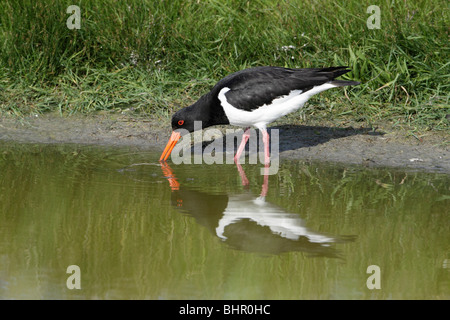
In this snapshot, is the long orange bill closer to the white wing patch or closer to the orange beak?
the orange beak

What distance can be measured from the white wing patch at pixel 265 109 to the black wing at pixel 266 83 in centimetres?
4

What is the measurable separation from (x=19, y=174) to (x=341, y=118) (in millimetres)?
3240

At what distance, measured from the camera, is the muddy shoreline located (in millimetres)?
6062

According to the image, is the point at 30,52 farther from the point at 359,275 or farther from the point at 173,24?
the point at 359,275

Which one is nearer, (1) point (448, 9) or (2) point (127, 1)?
(1) point (448, 9)

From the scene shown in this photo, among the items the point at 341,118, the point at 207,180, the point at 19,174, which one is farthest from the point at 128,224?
the point at 341,118

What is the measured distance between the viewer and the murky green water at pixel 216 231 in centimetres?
341

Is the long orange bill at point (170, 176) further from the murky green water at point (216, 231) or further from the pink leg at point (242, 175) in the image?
the pink leg at point (242, 175)

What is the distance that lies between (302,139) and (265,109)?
740mm

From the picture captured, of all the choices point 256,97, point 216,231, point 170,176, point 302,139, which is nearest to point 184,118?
point 256,97

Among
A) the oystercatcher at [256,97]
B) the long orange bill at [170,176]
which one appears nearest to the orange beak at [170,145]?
the oystercatcher at [256,97]
